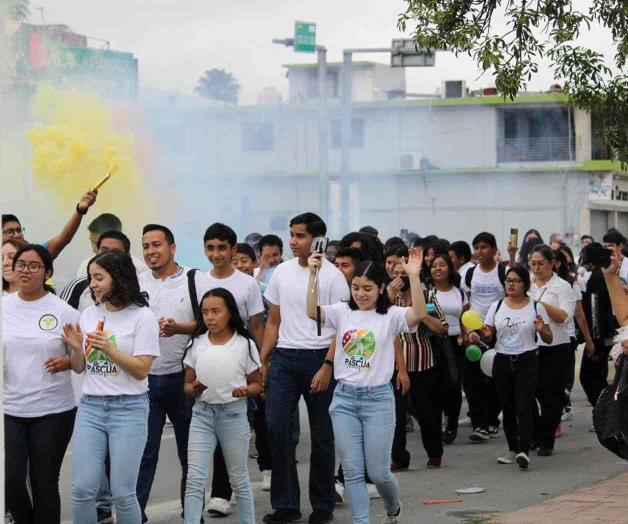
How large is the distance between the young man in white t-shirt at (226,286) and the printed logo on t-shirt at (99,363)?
5.94 ft

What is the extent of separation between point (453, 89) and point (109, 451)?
153 ft

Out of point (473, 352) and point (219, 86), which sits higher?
point (219, 86)

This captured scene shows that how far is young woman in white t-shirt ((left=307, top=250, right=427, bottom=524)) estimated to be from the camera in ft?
25.6

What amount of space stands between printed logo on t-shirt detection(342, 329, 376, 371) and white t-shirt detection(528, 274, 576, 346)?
392 centimetres

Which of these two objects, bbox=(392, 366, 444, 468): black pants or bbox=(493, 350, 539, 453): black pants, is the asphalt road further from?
bbox=(493, 350, 539, 453): black pants

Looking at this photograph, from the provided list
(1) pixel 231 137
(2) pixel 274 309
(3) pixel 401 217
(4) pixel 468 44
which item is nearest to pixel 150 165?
(1) pixel 231 137

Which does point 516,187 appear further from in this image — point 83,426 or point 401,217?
point 83,426

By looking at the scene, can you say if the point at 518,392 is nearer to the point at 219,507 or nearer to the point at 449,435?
the point at 449,435

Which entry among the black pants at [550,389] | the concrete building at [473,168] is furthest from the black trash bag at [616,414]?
the concrete building at [473,168]

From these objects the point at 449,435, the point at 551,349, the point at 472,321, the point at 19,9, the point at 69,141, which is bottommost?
the point at 449,435

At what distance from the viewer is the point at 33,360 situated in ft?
23.5

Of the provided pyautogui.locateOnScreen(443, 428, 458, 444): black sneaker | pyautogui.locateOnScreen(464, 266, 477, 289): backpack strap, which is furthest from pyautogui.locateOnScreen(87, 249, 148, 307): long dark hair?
pyautogui.locateOnScreen(464, 266, 477, 289): backpack strap

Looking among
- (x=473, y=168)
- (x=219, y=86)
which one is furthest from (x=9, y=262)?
(x=473, y=168)

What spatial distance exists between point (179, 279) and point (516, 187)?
1738 inches
